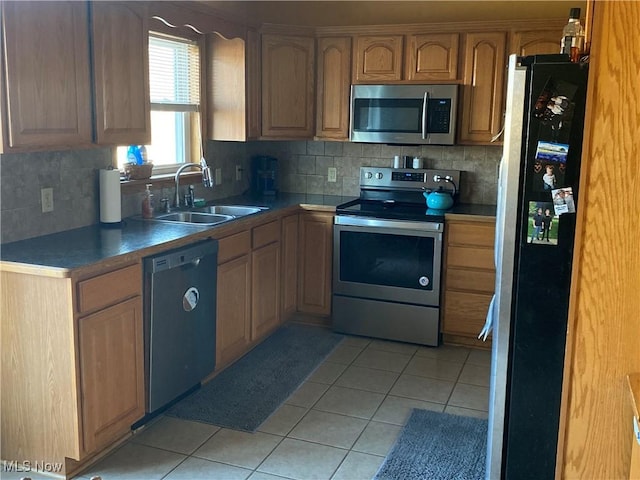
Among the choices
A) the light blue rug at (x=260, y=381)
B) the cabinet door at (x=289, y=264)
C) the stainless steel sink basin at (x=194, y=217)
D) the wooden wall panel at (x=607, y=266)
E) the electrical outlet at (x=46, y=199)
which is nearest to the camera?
the wooden wall panel at (x=607, y=266)

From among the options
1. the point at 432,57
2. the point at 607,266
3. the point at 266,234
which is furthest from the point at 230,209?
the point at 607,266

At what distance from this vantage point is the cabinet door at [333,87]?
446 centimetres

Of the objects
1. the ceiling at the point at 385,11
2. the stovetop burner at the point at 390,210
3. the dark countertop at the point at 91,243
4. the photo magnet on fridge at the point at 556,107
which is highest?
the ceiling at the point at 385,11

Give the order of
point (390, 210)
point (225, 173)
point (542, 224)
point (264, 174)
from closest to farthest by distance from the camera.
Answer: point (542, 224)
point (390, 210)
point (225, 173)
point (264, 174)

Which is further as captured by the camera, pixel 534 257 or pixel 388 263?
pixel 388 263

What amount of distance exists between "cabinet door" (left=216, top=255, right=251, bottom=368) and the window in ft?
2.84

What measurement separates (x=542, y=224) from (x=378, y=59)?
2.60 meters

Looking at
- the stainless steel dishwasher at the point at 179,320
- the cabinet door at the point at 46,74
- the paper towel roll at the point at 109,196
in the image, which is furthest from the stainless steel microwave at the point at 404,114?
the cabinet door at the point at 46,74

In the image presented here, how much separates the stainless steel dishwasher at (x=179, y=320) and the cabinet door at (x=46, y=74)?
2.27 ft

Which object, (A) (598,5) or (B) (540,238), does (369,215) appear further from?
(A) (598,5)

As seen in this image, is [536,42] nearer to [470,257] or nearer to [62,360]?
[470,257]

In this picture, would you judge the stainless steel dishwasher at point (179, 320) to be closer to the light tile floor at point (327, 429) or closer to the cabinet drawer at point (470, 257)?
the light tile floor at point (327, 429)

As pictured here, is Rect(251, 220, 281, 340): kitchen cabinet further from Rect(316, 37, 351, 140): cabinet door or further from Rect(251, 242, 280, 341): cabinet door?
Rect(316, 37, 351, 140): cabinet door

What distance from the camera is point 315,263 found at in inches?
176
